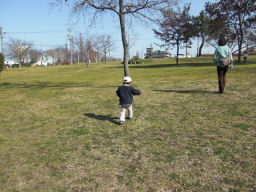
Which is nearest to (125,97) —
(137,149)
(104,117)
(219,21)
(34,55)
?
(104,117)

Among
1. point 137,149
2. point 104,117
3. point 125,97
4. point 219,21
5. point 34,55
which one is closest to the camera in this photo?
point 137,149

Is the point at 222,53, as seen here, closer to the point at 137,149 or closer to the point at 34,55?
the point at 137,149

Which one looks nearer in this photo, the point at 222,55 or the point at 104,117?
the point at 104,117

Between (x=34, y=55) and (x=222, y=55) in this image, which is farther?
(x=34, y=55)

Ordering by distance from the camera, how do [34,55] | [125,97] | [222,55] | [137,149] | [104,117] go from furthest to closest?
[34,55]
[222,55]
[104,117]
[125,97]
[137,149]

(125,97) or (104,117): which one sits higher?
(125,97)

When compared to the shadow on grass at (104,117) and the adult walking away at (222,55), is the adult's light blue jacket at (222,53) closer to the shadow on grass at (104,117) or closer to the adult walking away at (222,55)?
the adult walking away at (222,55)

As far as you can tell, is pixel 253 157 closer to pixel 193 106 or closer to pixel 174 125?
pixel 174 125

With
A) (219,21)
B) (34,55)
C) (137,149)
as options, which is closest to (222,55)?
(137,149)

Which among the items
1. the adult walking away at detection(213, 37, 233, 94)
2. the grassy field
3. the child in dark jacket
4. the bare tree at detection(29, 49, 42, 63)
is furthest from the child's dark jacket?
the bare tree at detection(29, 49, 42, 63)

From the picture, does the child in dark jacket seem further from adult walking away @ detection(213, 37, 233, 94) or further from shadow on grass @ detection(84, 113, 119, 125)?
adult walking away @ detection(213, 37, 233, 94)

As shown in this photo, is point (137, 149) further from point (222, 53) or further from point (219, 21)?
point (219, 21)

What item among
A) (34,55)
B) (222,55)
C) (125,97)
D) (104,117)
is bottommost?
(104,117)

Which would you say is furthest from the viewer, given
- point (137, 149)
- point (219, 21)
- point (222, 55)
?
point (219, 21)
